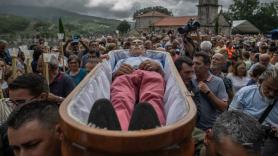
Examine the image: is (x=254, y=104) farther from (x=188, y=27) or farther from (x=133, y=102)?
(x=188, y=27)

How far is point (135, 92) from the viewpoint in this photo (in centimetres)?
434

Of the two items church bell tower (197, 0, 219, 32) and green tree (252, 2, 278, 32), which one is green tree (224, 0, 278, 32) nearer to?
green tree (252, 2, 278, 32)

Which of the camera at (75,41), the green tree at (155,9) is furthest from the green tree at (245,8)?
the camera at (75,41)

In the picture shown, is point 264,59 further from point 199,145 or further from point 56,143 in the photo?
point 56,143

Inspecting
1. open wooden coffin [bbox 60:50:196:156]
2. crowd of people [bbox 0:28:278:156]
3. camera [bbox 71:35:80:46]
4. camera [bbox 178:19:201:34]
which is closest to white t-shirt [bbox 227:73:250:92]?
crowd of people [bbox 0:28:278:156]

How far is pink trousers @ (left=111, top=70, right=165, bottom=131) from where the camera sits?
10.7 feet

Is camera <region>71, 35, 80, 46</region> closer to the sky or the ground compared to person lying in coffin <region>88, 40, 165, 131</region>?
closer to the ground

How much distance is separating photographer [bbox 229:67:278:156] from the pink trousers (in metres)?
0.93

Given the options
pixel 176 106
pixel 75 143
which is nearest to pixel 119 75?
pixel 176 106

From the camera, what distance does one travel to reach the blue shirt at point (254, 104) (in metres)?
4.10

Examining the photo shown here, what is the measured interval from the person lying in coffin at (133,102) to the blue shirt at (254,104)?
0.88 metres

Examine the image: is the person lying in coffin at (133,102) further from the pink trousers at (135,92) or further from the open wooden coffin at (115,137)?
the open wooden coffin at (115,137)

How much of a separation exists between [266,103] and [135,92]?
142cm

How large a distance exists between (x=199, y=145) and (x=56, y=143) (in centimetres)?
97
